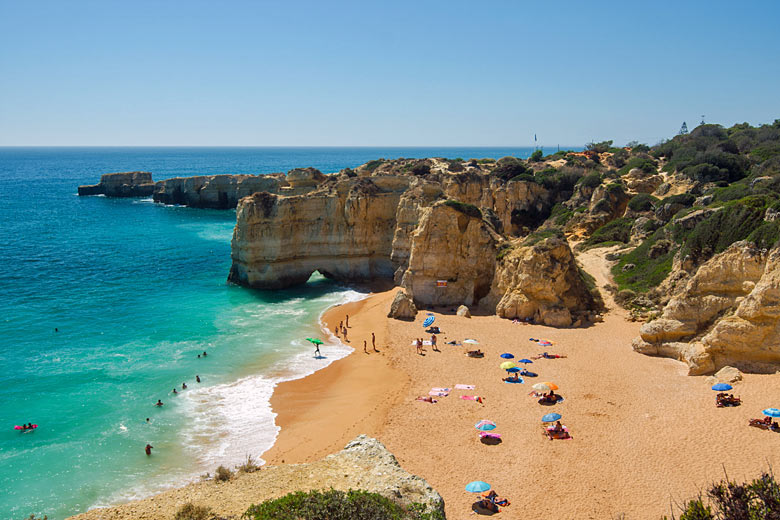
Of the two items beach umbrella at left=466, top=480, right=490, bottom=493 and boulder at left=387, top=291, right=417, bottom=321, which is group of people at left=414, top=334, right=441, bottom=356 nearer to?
boulder at left=387, top=291, right=417, bottom=321

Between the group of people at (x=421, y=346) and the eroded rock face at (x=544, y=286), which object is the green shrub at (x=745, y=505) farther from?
the eroded rock face at (x=544, y=286)

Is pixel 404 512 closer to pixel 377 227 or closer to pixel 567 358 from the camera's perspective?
pixel 567 358

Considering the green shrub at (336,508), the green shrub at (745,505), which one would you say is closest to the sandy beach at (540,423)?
the green shrub at (745,505)

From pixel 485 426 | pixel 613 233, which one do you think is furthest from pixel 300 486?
pixel 613 233

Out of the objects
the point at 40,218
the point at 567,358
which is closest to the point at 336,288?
the point at 567,358

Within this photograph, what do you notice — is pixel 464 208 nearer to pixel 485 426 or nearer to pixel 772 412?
pixel 485 426
